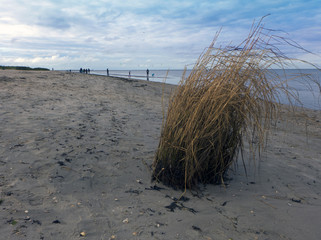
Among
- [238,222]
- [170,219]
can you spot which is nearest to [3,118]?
[170,219]

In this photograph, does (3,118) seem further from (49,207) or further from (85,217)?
(85,217)

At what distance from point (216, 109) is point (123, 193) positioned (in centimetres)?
138

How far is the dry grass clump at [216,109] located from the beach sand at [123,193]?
28cm

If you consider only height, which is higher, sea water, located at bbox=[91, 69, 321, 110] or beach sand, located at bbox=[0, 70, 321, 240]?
sea water, located at bbox=[91, 69, 321, 110]

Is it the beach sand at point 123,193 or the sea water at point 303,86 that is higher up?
the sea water at point 303,86

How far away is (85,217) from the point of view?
244 centimetres

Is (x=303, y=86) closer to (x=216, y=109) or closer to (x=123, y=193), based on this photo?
(x=216, y=109)

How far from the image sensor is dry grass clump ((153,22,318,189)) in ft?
9.53

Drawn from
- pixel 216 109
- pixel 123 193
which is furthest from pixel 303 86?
pixel 123 193

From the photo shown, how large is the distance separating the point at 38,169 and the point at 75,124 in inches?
82.4

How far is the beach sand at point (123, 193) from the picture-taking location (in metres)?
2.36

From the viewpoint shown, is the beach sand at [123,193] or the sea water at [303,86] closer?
the beach sand at [123,193]

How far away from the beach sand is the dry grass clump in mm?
282

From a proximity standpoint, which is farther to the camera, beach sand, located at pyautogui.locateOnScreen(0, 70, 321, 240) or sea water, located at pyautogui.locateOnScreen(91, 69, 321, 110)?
sea water, located at pyautogui.locateOnScreen(91, 69, 321, 110)
